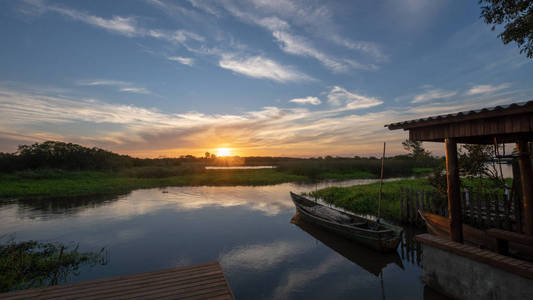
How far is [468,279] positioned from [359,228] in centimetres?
532

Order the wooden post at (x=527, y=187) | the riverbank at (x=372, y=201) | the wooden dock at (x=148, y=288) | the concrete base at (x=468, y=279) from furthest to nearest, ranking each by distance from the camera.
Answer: the riverbank at (x=372, y=201), the wooden post at (x=527, y=187), the wooden dock at (x=148, y=288), the concrete base at (x=468, y=279)

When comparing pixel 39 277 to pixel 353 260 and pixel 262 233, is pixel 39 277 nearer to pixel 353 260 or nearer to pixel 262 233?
pixel 262 233

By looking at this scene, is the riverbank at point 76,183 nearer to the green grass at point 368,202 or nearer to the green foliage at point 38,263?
the green grass at point 368,202

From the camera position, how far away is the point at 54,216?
19609mm

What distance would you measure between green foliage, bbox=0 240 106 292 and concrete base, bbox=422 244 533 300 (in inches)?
521

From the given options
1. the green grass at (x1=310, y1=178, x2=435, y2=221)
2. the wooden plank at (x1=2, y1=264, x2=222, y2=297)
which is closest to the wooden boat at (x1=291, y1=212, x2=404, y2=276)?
the green grass at (x1=310, y1=178, x2=435, y2=221)

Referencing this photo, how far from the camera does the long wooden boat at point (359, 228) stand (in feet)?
36.3

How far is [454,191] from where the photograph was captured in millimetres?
7816

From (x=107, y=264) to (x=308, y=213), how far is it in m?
11.2

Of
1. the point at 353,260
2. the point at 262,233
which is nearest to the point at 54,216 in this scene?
the point at 262,233

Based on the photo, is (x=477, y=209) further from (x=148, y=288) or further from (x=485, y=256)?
(x=148, y=288)

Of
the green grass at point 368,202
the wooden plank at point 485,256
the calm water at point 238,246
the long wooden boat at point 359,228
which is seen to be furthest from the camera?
the green grass at point 368,202

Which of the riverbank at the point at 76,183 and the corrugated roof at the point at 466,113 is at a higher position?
the corrugated roof at the point at 466,113

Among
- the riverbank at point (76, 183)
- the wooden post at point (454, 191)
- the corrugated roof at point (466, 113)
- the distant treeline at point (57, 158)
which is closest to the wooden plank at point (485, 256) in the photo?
the wooden post at point (454, 191)
